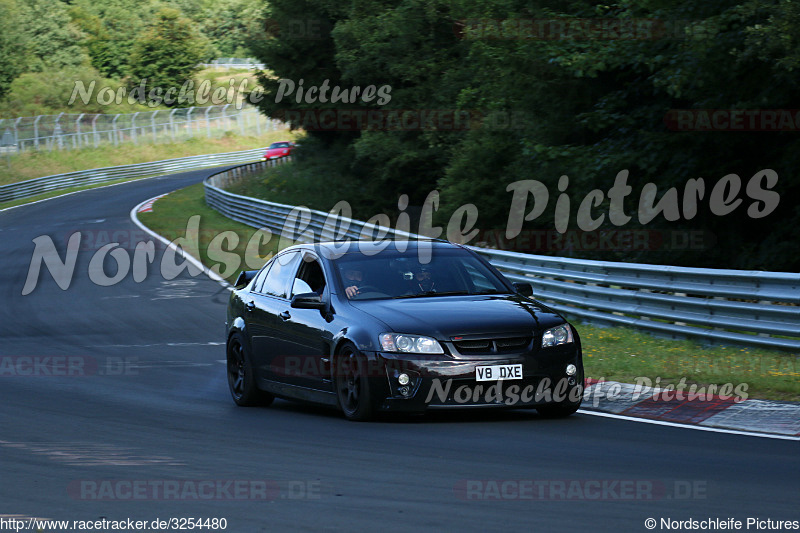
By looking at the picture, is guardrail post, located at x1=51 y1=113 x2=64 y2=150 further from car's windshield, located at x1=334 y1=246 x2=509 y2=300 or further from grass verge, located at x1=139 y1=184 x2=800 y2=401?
car's windshield, located at x1=334 y1=246 x2=509 y2=300

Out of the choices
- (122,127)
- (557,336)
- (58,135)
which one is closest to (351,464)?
(557,336)

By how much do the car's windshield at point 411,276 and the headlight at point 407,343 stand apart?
0.89 meters

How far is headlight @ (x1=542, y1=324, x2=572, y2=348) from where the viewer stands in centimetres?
927

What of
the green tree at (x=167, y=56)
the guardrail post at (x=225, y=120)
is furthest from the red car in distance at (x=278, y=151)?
the green tree at (x=167, y=56)

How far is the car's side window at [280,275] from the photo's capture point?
36.5 feet

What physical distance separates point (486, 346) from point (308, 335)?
1.87 metres

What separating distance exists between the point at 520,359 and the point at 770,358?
158 inches

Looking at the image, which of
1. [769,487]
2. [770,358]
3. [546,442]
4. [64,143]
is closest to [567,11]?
[770,358]

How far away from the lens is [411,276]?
1030cm

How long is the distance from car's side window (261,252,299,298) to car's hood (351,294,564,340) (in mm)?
1404

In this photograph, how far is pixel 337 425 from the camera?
9445 millimetres

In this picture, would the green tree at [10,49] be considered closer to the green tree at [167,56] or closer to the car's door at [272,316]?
the green tree at [167,56]

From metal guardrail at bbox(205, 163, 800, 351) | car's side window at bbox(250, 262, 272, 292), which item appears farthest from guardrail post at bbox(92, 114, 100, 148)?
car's side window at bbox(250, 262, 272, 292)

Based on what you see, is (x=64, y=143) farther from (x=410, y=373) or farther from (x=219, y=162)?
(x=410, y=373)
